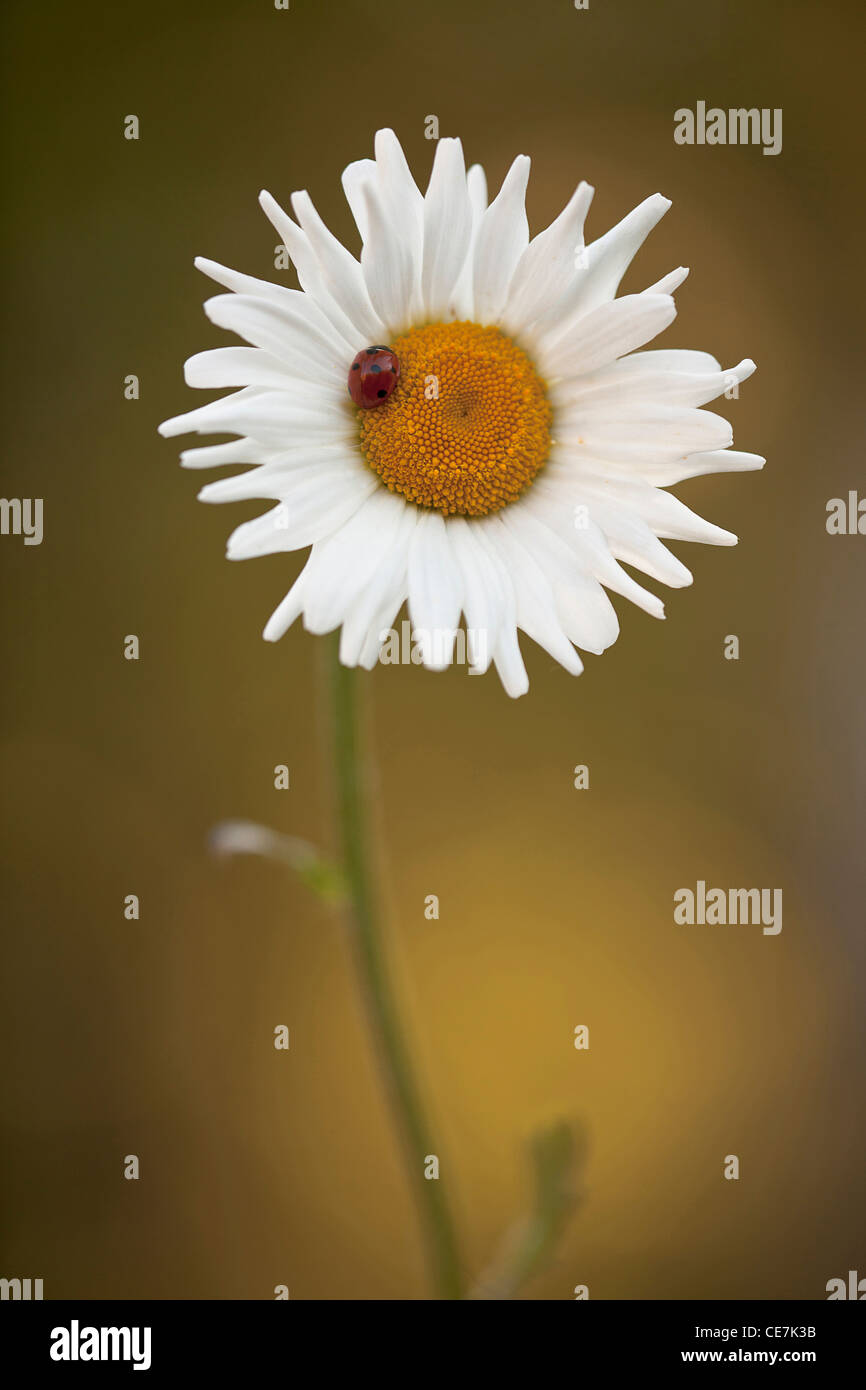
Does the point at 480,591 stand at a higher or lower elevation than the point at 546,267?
lower

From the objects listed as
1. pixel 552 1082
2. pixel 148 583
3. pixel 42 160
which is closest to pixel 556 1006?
pixel 552 1082

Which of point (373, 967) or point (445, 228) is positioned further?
point (373, 967)

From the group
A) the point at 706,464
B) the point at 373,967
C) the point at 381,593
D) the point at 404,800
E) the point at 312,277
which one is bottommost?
the point at 373,967

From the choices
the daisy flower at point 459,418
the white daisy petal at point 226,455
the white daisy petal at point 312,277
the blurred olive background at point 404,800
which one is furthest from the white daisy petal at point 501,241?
the blurred olive background at point 404,800

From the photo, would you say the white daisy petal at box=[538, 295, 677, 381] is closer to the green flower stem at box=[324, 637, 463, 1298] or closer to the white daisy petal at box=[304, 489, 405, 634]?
the white daisy petal at box=[304, 489, 405, 634]

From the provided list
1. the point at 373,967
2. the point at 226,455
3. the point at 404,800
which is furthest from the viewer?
the point at 404,800

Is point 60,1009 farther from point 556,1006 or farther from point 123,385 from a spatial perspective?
point 123,385

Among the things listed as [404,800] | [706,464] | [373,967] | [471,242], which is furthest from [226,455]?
[404,800]

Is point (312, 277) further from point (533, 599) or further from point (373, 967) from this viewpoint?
point (373, 967)
